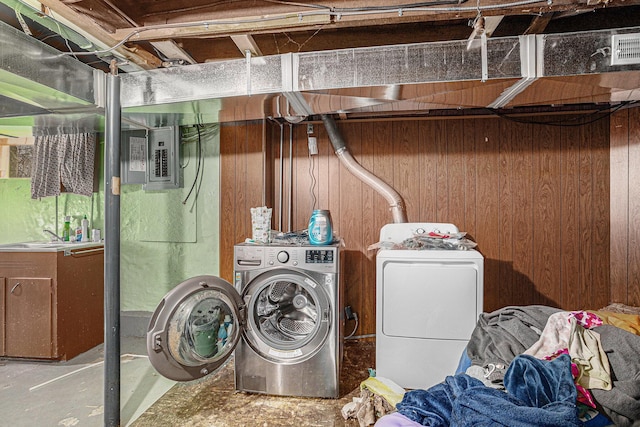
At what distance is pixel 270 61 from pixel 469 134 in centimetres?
186

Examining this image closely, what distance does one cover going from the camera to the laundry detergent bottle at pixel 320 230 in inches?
86.7

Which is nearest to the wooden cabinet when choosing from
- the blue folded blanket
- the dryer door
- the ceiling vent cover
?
the dryer door

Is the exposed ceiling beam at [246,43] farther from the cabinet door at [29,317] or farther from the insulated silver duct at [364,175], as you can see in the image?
the cabinet door at [29,317]

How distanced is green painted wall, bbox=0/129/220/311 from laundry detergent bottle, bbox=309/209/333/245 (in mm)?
1271

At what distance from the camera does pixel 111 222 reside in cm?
187

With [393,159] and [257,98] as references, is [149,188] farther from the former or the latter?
[393,159]

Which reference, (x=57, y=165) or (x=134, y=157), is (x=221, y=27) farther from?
(x=57, y=165)

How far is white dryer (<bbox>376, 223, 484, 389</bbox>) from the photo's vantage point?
2.06 metres

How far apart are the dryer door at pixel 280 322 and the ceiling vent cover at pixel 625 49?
1853mm

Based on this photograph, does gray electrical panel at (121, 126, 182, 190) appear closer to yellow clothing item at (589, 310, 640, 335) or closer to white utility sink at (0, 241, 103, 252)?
white utility sink at (0, 241, 103, 252)

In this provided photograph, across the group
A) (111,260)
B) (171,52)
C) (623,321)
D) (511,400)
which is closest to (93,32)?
(171,52)

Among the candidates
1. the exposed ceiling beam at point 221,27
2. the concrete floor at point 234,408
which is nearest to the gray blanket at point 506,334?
the concrete floor at point 234,408

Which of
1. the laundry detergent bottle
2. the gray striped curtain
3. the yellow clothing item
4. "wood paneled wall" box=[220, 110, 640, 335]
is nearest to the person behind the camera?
the yellow clothing item

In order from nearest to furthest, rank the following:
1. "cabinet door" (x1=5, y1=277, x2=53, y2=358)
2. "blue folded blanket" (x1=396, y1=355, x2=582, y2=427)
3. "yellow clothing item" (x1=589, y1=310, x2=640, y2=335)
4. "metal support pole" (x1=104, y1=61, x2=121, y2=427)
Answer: "blue folded blanket" (x1=396, y1=355, x2=582, y2=427) → "yellow clothing item" (x1=589, y1=310, x2=640, y2=335) → "metal support pole" (x1=104, y1=61, x2=121, y2=427) → "cabinet door" (x1=5, y1=277, x2=53, y2=358)
